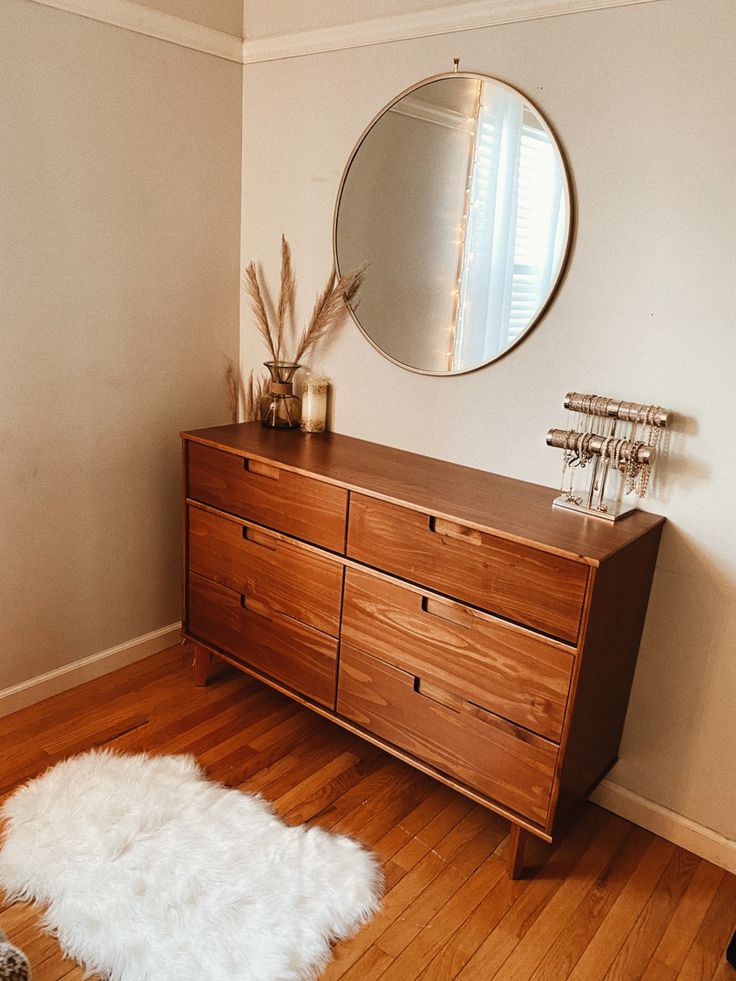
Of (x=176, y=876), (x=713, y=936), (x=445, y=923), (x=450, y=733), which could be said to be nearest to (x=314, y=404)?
(x=450, y=733)

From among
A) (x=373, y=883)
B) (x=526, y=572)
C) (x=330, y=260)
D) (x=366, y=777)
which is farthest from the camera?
(x=330, y=260)

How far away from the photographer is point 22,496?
2.19 m

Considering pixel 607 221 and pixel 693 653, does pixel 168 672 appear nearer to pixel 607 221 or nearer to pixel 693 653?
pixel 693 653

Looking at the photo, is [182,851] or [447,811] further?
[447,811]

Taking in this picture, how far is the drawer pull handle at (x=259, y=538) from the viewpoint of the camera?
2.15 metres

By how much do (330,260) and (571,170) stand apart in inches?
30.9

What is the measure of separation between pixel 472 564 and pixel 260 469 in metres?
0.69

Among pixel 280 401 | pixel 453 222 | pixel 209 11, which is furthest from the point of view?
pixel 280 401

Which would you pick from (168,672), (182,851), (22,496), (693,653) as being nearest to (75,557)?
(22,496)

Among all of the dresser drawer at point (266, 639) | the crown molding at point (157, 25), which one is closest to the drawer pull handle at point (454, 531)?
the dresser drawer at point (266, 639)

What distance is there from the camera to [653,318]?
69.6 inches

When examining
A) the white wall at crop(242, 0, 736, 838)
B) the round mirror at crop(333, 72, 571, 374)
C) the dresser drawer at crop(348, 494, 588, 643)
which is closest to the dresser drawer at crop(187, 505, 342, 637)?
the dresser drawer at crop(348, 494, 588, 643)

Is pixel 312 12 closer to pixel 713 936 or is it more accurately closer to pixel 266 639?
pixel 266 639

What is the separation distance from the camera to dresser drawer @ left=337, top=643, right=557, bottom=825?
5.66ft
